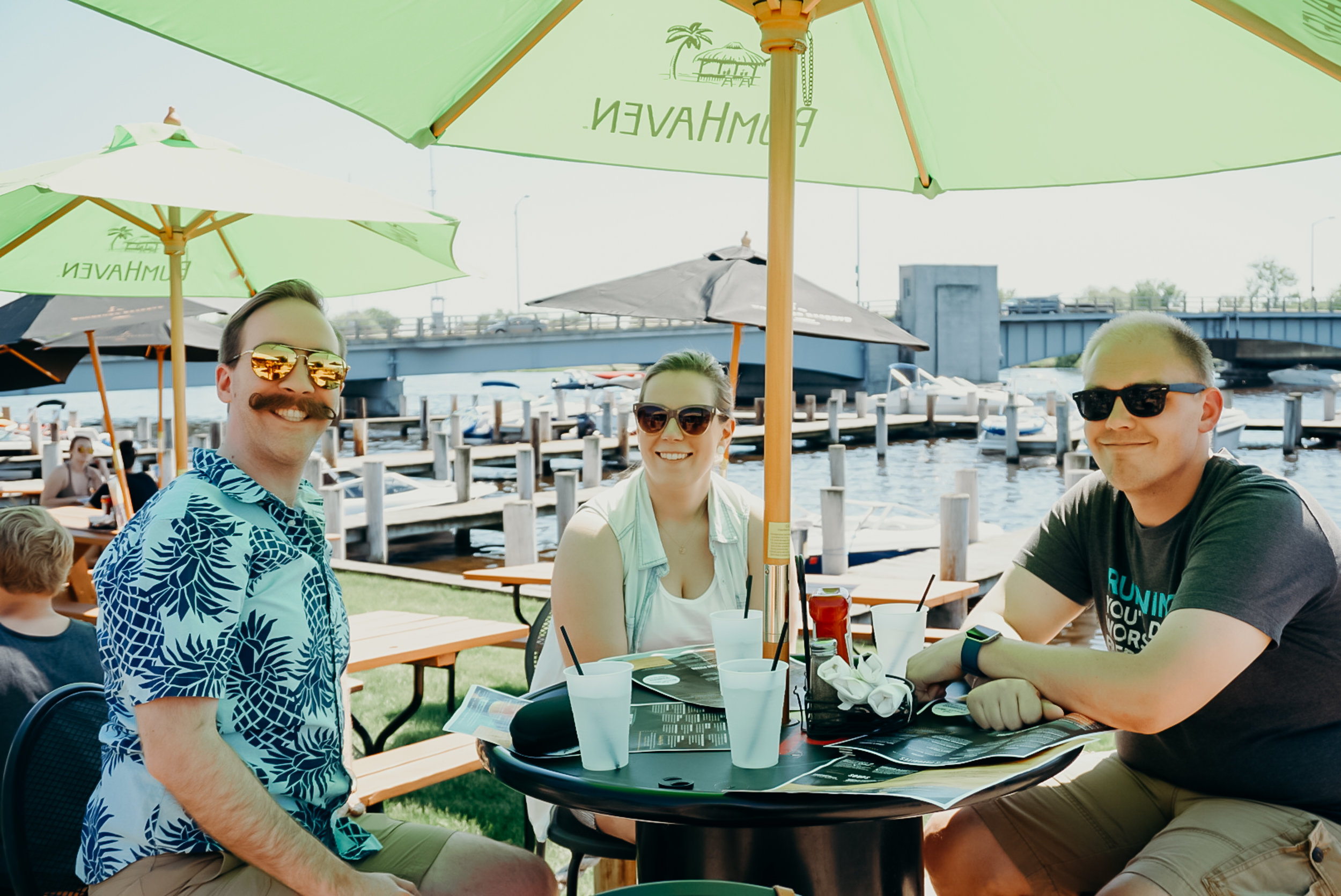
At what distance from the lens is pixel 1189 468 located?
2484 millimetres

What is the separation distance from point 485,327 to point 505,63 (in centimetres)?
5257

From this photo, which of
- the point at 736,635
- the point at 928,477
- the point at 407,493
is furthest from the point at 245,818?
the point at 928,477

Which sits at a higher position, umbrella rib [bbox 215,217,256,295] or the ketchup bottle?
umbrella rib [bbox 215,217,256,295]

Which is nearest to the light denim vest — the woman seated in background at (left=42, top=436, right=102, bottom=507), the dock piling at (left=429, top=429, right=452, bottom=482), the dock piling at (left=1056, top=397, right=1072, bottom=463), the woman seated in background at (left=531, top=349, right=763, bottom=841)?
the woman seated in background at (left=531, top=349, right=763, bottom=841)

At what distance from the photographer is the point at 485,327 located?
54594 millimetres

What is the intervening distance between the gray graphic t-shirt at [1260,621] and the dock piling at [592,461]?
17.4 m

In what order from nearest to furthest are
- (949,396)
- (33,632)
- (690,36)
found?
1. (33,632)
2. (690,36)
3. (949,396)

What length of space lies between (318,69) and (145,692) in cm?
184

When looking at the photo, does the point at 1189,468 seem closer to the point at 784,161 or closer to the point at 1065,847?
the point at 1065,847

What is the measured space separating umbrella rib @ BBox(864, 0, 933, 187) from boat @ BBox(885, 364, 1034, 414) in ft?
101

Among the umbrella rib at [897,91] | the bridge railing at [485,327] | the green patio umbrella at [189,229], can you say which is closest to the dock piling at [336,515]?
the green patio umbrella at [189,229]

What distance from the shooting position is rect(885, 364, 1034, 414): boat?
3794 cm

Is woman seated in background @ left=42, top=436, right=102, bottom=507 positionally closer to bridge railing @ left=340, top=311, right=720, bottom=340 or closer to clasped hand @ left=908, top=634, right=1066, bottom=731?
clasped hand @ left=908, top=634, right=1066, bottom=731

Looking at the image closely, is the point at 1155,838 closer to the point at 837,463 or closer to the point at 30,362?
the point at 30,362
